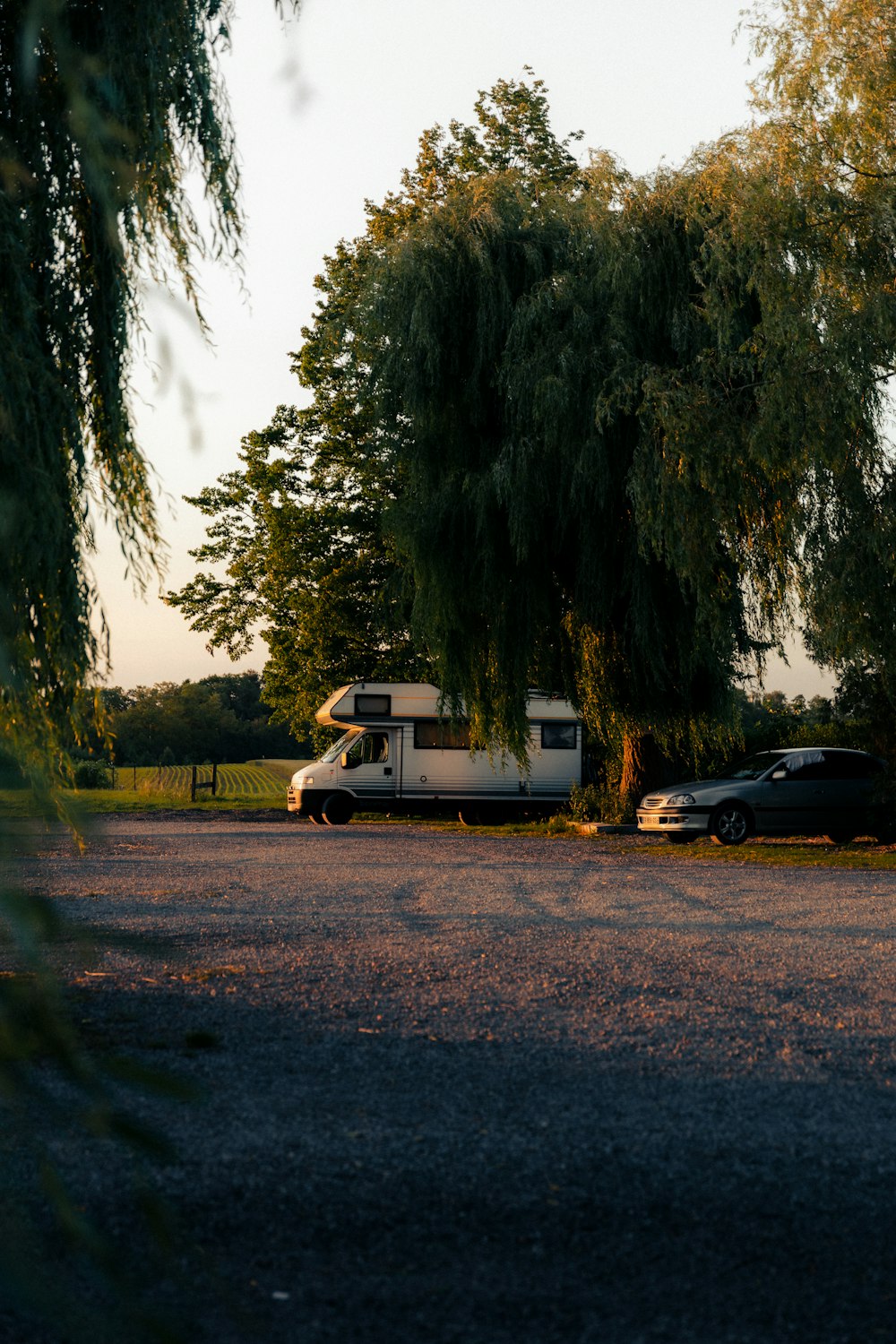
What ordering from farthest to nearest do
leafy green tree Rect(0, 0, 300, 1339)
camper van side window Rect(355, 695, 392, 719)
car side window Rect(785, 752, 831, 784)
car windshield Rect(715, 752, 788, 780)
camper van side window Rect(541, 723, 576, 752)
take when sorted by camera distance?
camper van side window Rect(541, 723, 576, 752)
camper van side window Rect(355, 695, 392, 719)
car windshield Rect(715, 752, 788, 780)
car side window Rect(785, 752, 831, 784)
leafy green tree Rect(0, 0, 300, 1339)

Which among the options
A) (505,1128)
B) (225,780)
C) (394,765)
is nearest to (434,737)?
(394,765)

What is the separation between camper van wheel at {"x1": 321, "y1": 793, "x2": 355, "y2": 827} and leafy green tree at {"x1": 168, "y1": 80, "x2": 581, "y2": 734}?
5064 mm

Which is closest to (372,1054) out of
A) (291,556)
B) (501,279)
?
(501,279)

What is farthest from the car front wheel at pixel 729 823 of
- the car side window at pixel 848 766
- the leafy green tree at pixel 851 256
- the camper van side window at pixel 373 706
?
the camper van side window at pixel 373 706

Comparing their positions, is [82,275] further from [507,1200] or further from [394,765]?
[394,765]

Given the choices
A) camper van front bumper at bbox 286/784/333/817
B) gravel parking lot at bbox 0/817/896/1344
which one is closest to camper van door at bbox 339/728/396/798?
camper van front bumper at bbox 286/784/333/817

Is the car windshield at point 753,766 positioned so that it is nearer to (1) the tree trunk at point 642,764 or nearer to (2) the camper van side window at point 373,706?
(1) the tree trunk at point 642,764

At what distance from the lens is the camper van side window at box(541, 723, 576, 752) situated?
28328 mm

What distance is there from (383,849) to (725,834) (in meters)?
5.62

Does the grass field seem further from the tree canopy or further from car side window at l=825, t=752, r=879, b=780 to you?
car side window at l=825, t=752, r=879, b=780

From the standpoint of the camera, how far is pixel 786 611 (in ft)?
54.6

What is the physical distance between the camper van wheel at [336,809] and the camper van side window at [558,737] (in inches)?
181

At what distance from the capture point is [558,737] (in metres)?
28.4

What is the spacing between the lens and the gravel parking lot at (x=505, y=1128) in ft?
9.98
